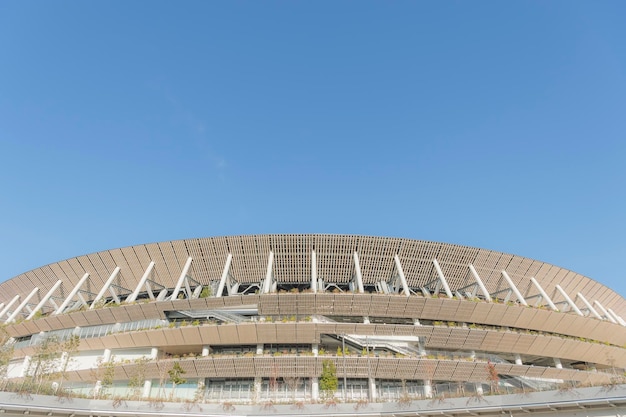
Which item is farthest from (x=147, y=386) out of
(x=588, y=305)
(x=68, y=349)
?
(x=588, y=305)

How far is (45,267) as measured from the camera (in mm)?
50781

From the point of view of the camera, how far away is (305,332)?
1433 inches

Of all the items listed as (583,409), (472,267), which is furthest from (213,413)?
(472,267)

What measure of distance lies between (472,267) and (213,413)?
1296 inches

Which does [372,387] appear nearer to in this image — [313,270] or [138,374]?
[313,270]

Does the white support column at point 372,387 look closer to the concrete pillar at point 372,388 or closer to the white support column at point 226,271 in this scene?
the concrete pillar at point 372,388

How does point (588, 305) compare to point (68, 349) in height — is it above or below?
above

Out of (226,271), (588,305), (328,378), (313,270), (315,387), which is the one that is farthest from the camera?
(588,305)

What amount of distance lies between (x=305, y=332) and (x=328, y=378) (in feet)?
15.5

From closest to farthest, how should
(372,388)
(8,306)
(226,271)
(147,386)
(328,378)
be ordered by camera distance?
(328,378), (372,388), (147,386), (226,271), (8,306)

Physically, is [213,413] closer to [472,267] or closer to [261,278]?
[261,278]

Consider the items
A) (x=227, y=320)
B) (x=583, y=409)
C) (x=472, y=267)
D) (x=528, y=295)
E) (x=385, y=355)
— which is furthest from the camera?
(x=528, y=295)

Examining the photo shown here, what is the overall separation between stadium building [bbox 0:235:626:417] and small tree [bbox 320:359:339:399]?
0.11m

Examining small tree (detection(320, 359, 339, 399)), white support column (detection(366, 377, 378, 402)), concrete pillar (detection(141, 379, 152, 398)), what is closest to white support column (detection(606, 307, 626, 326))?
white support column (detection(366, 377, 378, 402))
